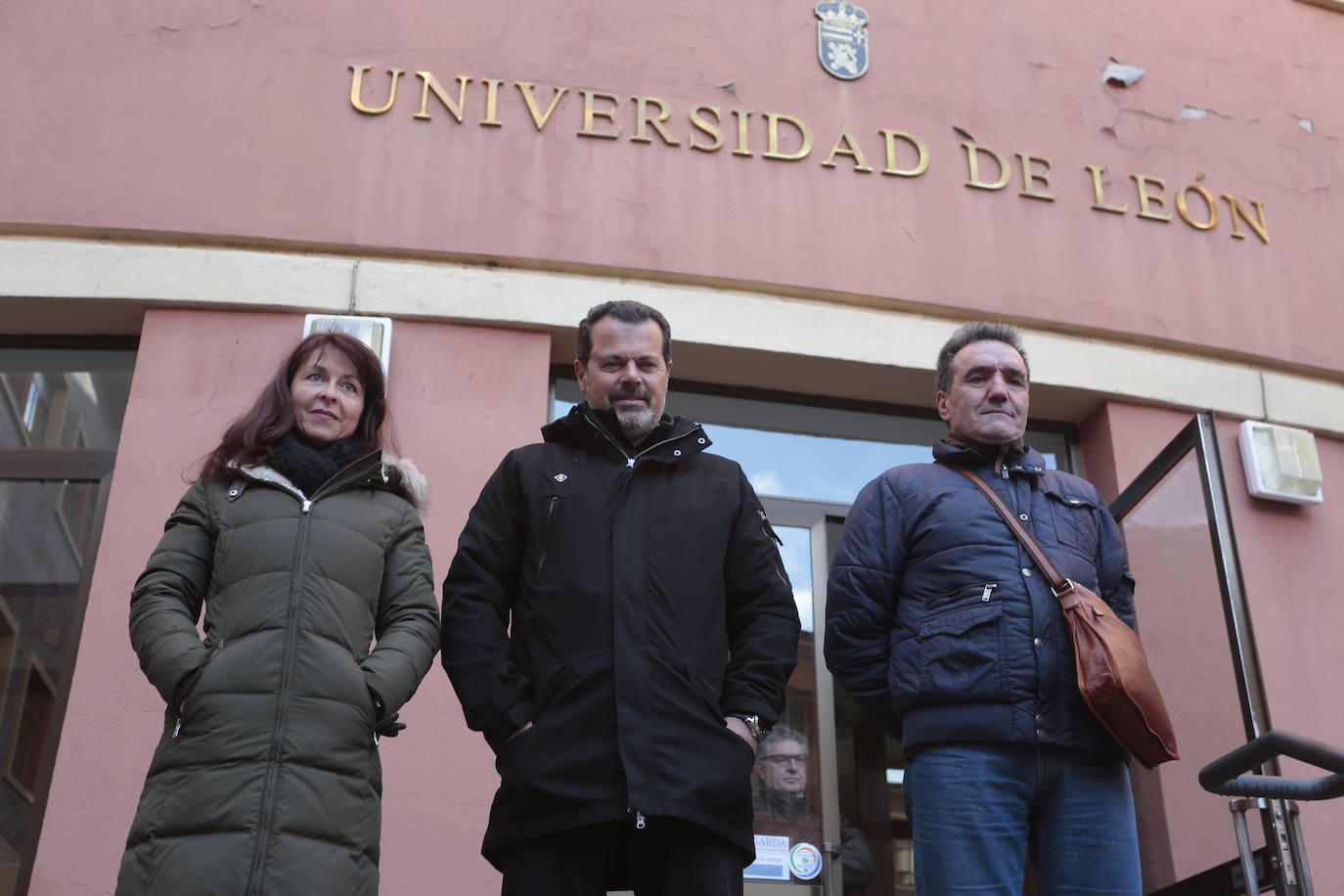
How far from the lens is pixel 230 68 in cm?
623

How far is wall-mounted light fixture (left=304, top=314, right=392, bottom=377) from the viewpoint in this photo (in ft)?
18.8

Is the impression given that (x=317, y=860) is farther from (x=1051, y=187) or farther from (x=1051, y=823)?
(x=1051, y=187)

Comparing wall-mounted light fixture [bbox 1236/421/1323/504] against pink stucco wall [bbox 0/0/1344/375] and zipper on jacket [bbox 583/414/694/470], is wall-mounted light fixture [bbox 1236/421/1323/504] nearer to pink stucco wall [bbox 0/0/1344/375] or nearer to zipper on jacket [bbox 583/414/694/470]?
pink stucco wall [bbox 0/0/1344/375]

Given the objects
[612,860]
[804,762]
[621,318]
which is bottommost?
[612,860]

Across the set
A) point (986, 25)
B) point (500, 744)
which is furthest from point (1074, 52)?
point (500, 744)

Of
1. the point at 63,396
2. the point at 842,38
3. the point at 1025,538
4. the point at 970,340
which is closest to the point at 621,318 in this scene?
the point at 970,340

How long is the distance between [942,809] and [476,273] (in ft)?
10.9

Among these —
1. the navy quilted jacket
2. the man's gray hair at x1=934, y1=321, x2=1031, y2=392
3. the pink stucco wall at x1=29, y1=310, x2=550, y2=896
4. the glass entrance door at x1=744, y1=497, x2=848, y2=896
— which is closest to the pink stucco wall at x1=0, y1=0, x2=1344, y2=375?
the pink stucco wall at x1=29, y1=310, x2=550, y2=896

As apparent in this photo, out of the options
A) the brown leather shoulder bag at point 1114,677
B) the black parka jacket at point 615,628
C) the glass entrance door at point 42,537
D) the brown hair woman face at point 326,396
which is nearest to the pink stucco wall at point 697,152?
the glass entrance door at point 42,537

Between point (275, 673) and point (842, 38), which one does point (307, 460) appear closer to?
point (275, 673)

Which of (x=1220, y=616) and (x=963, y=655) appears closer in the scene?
(x=963, y=655)

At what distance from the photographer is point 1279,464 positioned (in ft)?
20.9

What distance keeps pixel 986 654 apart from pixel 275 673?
165 centimetres

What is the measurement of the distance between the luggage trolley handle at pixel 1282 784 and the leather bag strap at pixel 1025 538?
56 centimetres
